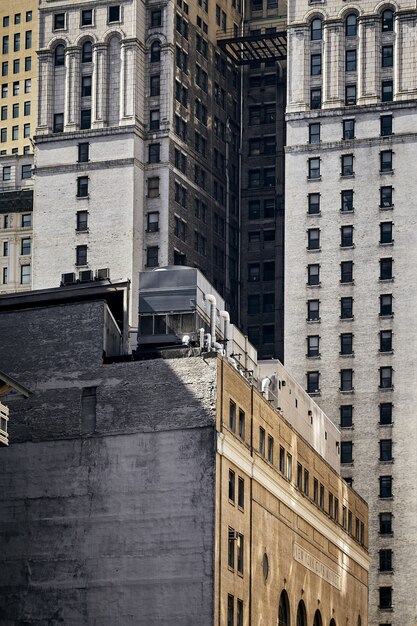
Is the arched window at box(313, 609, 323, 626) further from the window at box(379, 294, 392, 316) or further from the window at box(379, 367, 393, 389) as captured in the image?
the window at box(379, 294, 392, 316)

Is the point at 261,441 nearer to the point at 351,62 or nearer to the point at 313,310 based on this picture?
the point at 313,310

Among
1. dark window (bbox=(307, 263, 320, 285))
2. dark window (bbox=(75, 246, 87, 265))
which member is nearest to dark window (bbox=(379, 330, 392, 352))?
dark window (bbox=(307, 263, 320, 285))

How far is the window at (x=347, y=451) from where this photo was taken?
185750 millimetres

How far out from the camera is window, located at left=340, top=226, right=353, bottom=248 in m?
194

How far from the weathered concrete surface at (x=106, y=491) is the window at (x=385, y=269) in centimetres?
7043

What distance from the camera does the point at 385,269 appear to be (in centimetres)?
19188

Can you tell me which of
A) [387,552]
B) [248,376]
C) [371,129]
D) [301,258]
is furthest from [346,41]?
[248,376]

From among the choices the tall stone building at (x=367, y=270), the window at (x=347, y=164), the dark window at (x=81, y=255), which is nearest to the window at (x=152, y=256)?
the dark window at (x=81, y=255)

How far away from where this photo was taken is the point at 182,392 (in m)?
121

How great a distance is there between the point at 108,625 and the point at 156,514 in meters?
7.51

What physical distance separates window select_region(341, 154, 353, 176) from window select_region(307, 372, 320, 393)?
2185 centimetres

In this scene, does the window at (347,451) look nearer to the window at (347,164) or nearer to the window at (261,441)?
the window at (347,164)

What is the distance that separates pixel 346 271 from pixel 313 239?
503 cm

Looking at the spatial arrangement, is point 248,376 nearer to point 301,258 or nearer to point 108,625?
point 108,625
